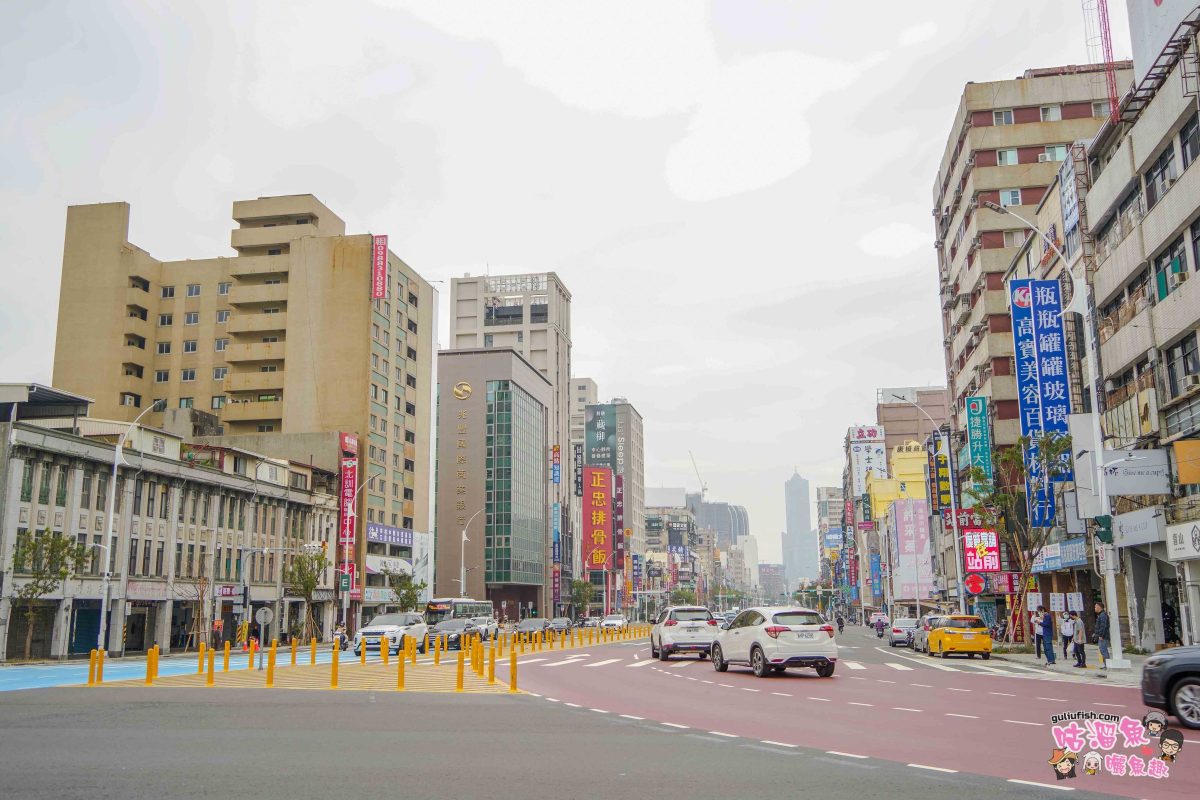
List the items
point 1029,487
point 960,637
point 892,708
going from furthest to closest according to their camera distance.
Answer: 1. point 1029,487
2. point 960,637
3. point 892,708

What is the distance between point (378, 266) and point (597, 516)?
8360 cm

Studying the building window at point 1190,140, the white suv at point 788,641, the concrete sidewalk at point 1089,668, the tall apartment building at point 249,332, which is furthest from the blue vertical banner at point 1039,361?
the tall apartment building at point 249,332

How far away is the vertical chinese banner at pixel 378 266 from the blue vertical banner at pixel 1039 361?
176 ft

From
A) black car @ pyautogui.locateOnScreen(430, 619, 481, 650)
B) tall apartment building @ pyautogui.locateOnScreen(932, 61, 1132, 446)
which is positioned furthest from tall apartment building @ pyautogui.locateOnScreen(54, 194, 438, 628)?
tall apartment building @ pyautogui.locateOnScreen(932, 61, 1132, 446)

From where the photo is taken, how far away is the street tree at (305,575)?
58625mm

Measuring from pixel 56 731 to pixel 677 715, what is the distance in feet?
28.6

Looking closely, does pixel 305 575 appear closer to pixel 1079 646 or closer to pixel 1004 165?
pixel 1079 646

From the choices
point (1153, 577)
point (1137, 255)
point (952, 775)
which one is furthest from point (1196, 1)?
point (952, 775)

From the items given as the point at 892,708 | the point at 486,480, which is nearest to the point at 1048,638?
the point at 892,708

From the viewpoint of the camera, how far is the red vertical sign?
15375cm

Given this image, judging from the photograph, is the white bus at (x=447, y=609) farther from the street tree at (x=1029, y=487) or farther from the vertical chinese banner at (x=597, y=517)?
the vertical chinese banner at (x=597, y=517)

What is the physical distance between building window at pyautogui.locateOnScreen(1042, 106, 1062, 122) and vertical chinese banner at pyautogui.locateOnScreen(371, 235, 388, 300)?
4959 centimetres

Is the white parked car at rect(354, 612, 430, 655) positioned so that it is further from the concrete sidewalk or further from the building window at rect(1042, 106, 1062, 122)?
the building window at rect(1042, 106, 1062, 122)

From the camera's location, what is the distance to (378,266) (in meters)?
81.3
